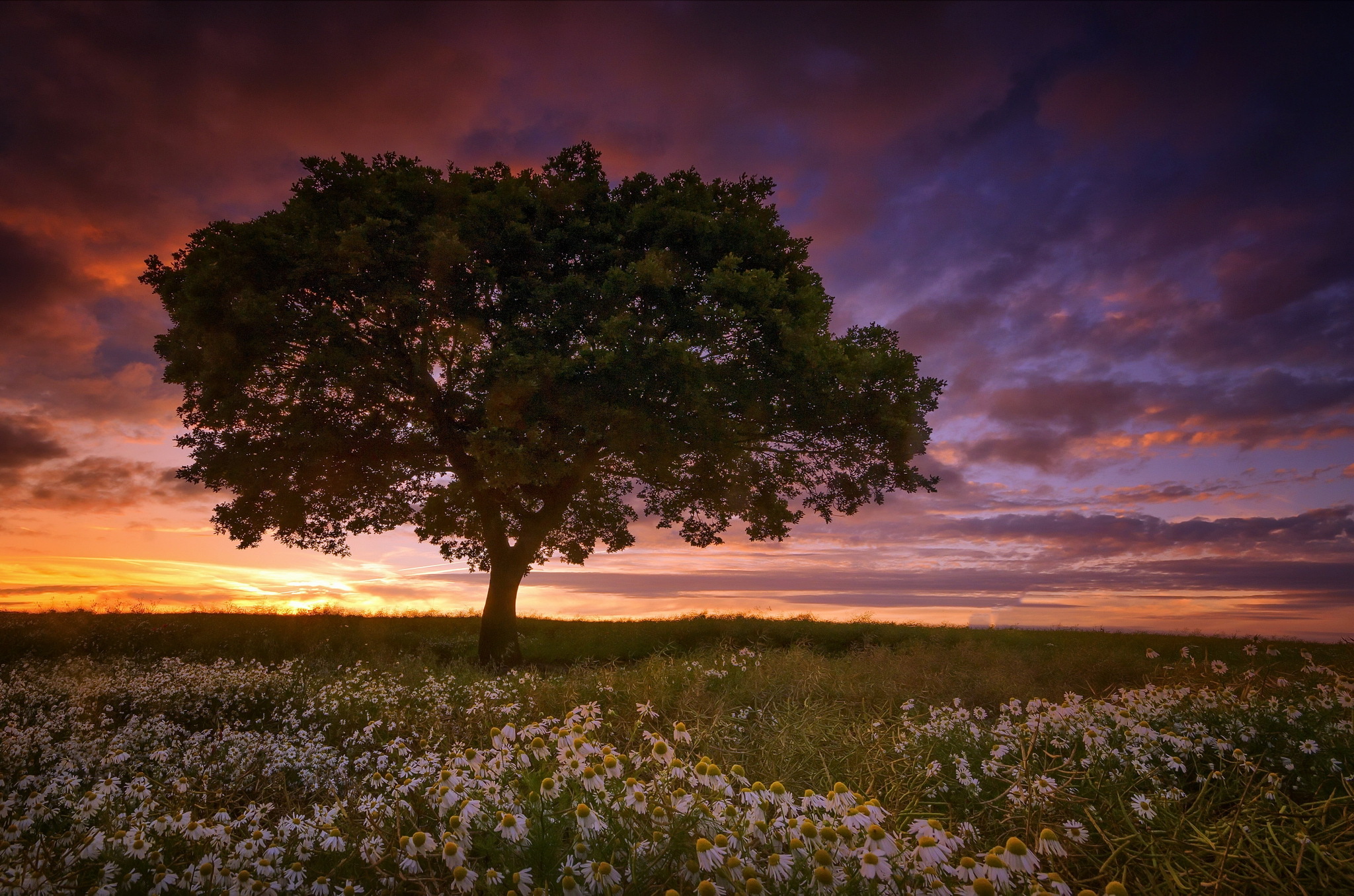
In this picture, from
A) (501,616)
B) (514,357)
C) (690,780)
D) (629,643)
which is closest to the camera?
(690,780)

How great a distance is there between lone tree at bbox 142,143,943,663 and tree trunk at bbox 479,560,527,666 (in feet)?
0.17

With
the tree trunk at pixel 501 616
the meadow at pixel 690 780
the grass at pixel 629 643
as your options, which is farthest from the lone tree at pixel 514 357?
the meadow at pixel 690 780

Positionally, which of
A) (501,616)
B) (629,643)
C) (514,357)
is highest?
(514,357)

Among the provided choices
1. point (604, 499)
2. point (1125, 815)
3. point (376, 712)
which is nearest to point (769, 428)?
point (604, 499)

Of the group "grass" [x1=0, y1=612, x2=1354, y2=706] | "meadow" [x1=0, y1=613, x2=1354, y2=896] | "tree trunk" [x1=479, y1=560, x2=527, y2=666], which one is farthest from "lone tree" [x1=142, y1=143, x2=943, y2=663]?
"meadow" [x1=0, y1=613, x2=1354, y2=896]

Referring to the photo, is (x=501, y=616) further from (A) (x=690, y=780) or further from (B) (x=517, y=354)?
(A) (x=690, y=780)

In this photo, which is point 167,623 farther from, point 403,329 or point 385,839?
point 385,839

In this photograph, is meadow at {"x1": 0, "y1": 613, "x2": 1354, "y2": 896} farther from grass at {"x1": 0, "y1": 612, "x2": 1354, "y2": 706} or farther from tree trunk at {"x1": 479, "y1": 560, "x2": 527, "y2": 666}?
tree trunk at {"x1": 479, "y1": 560, "x2": 527, "y2": 666}

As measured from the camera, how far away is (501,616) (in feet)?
58.5

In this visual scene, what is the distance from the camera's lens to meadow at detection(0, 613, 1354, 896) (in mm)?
3168

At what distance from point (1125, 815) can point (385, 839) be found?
4250 mm

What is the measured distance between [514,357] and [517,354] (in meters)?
0.30

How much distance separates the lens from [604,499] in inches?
755

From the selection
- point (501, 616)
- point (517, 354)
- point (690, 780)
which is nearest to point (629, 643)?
point (501, 616)
